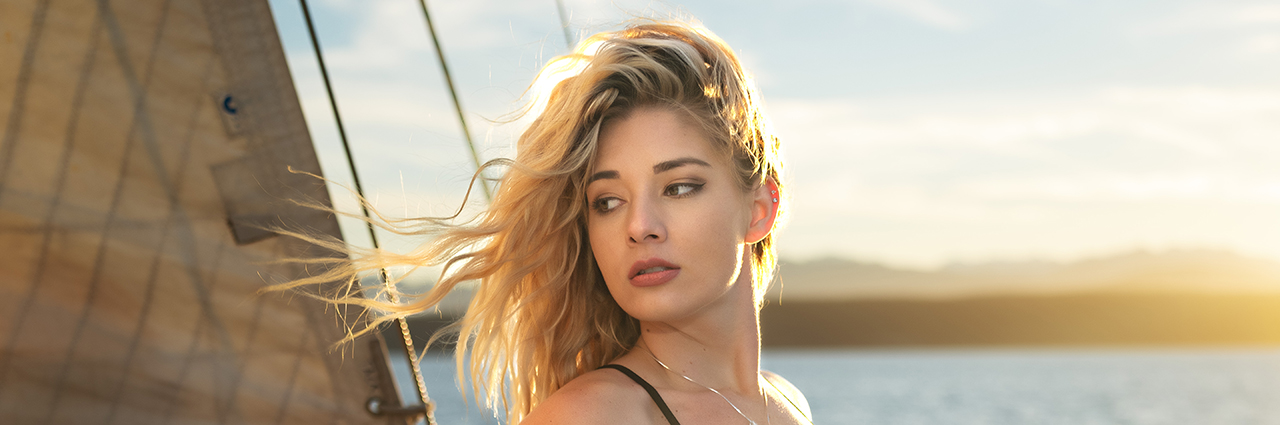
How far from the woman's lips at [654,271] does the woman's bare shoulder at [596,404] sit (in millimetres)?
226

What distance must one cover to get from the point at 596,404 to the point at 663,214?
426mm

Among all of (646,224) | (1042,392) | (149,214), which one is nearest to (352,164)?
(149,214)

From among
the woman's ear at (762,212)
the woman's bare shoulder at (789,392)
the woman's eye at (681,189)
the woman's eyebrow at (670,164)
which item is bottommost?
the woman's bare shoulder at (789,392)

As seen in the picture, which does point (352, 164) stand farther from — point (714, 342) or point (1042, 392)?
point (1042, 392)

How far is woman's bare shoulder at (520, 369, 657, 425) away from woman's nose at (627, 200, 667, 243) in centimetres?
32

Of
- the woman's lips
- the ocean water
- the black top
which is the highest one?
the woman's lips

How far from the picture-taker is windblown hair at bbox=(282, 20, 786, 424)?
6.55 feet

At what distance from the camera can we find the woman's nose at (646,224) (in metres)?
1.87

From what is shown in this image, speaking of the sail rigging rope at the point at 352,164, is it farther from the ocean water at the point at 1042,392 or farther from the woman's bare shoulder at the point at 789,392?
the ocean water at the point at 1042,392

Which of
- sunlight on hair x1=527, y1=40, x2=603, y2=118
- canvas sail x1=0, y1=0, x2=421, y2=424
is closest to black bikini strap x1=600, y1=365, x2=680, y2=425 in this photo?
sunlight on hair x1=527, y1=40, x2=603, y2=118

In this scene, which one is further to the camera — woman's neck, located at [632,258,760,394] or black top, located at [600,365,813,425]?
woman's neck, located at [632,258,760,394]

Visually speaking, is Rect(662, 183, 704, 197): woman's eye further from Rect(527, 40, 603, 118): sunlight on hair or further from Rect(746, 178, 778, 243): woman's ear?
Rect(527, 40, 603, 118): sunlight on hair

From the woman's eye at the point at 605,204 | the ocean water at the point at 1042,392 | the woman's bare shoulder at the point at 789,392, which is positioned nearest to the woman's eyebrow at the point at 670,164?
the woman's eye at the point at 605,204

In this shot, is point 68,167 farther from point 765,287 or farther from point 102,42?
point 765,287
